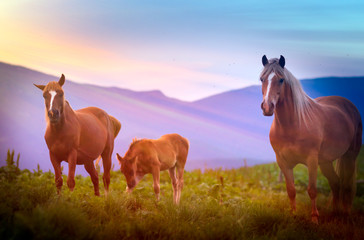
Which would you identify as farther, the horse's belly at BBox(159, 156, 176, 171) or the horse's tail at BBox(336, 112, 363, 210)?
the horse's tail at BBox(336, 112, 363, 210)

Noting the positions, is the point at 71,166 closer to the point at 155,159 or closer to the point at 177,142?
the point at 155,159

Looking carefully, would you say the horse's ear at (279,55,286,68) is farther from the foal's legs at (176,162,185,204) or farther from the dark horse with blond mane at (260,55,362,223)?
the foal's legs at (176,162,185,204)

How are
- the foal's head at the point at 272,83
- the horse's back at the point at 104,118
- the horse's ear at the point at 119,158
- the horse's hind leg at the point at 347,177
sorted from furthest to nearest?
1. the horse's hind leg at the point at 347,177
2. the horse's back at the point at 104,118
3. the horse's ear at the point at 119,158
4. the foal's head at the point at 272,83

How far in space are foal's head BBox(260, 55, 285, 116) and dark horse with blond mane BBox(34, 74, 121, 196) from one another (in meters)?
3.10

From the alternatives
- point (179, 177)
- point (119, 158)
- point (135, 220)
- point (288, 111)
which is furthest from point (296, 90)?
point (135, 220)

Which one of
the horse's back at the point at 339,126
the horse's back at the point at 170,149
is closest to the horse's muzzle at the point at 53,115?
the horse's back at the point at 170,149

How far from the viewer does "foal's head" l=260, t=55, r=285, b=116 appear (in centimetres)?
546

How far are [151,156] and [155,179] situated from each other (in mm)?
445

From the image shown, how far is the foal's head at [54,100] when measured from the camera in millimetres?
5066

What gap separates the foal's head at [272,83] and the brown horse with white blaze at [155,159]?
2344mm

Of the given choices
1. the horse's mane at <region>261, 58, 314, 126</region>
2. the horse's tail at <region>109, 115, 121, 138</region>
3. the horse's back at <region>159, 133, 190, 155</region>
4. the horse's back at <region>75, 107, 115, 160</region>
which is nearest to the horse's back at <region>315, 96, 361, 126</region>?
the horse's mane at <region>261, 58, 314, 126</region>

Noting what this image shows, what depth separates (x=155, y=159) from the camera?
638cm

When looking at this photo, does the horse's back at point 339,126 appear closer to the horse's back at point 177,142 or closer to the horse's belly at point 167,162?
the horse's back at point 177,142

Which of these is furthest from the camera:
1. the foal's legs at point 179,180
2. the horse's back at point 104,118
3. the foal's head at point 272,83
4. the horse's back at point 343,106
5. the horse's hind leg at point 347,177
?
the horse's back at point 343,106
